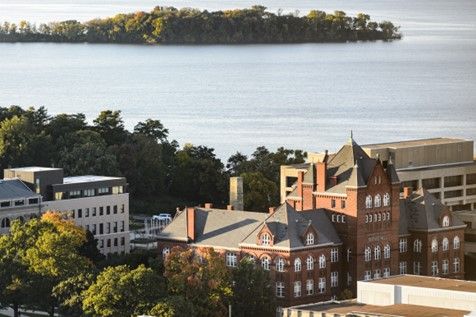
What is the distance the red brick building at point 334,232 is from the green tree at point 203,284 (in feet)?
12.1

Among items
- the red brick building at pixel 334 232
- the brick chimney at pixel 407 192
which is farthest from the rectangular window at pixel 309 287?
the brick chimney at pixel 407 192

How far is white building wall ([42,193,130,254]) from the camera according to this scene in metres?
105

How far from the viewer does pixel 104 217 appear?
10619 cm

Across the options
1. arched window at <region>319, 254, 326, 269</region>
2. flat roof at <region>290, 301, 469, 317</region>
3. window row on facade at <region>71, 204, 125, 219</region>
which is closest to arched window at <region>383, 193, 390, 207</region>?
arched window at <region>319, 254, 326, 269</region>

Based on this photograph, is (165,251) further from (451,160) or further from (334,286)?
(451,160)

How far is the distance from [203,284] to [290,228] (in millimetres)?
5975

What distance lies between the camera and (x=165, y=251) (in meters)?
97.1

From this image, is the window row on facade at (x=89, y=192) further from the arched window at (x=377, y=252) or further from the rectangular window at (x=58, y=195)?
the arched window at (x=377, y=252)

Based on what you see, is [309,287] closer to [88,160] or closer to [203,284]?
[203,284]

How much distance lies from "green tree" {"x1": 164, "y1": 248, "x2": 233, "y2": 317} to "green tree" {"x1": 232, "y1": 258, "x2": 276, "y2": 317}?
457 mm

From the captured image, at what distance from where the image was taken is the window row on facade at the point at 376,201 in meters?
95.9

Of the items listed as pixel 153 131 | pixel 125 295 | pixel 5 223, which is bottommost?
pixel 125 295

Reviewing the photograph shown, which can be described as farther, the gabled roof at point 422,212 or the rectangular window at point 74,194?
the rectangular window at point 74,194

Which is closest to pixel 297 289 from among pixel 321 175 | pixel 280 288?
pixel 280 288
